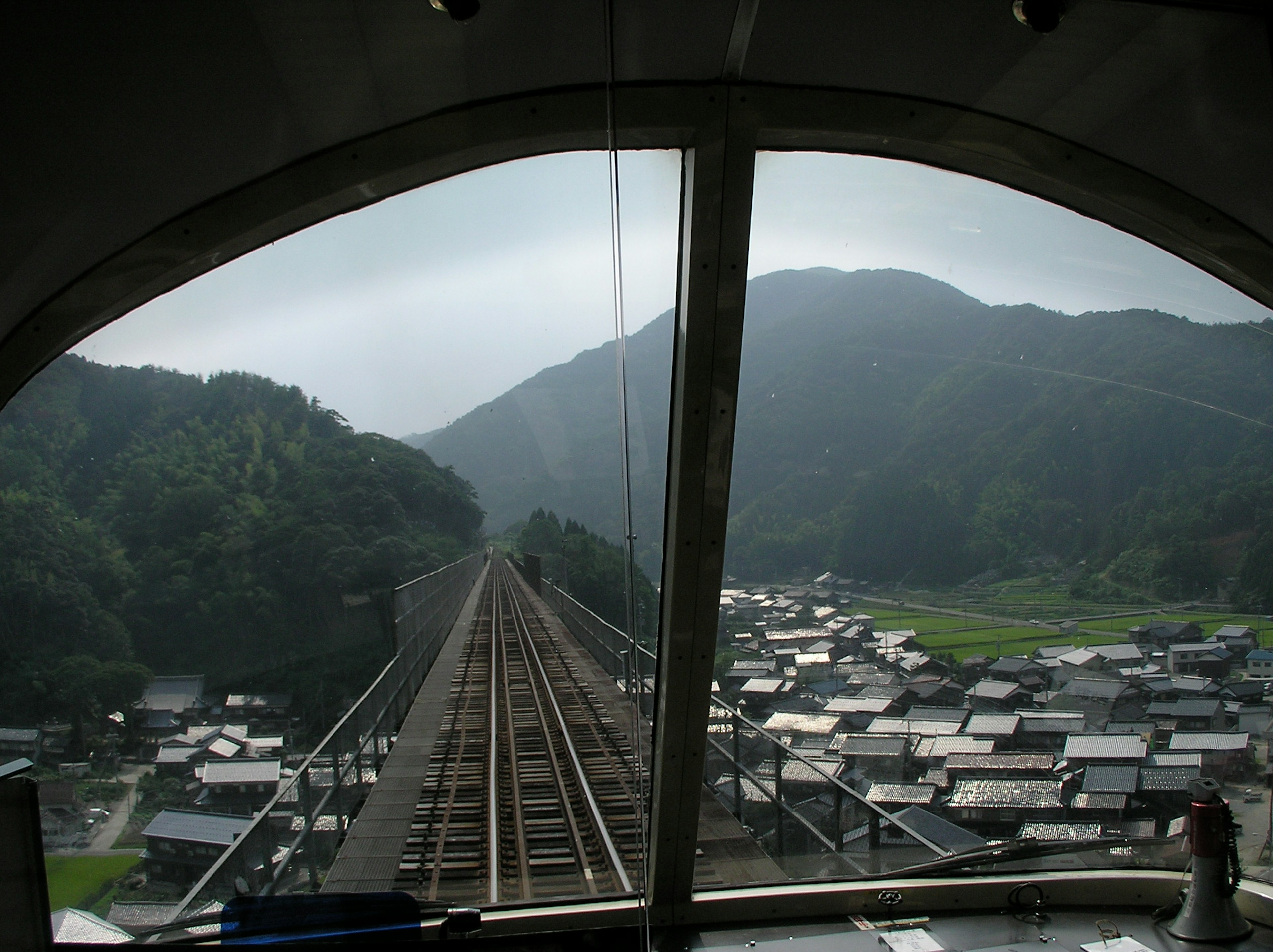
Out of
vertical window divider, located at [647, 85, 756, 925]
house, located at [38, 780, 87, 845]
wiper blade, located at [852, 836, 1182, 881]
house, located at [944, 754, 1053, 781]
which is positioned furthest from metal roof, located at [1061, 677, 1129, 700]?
house, located at [38, 780, 87, 845]

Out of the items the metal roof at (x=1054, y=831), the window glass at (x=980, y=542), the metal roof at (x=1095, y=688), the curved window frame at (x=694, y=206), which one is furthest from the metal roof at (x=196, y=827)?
the metal roof at (x=1095, y=688)

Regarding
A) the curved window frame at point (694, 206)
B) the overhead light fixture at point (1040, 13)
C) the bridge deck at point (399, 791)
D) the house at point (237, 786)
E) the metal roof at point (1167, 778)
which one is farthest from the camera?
the metal roof at point (1167, 778)

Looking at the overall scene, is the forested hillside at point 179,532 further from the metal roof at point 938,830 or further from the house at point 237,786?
the metal roof at point 938,830

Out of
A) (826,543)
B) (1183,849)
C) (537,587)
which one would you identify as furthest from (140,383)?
(1183,849)

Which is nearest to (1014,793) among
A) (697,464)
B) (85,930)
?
(697,464)

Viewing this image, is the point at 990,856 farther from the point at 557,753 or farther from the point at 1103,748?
the point at 557,753

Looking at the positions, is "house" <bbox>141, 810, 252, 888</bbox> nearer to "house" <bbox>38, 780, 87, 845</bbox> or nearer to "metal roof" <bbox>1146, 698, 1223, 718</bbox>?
"house" <bbox>38, 780, 87, 845</bbox>
